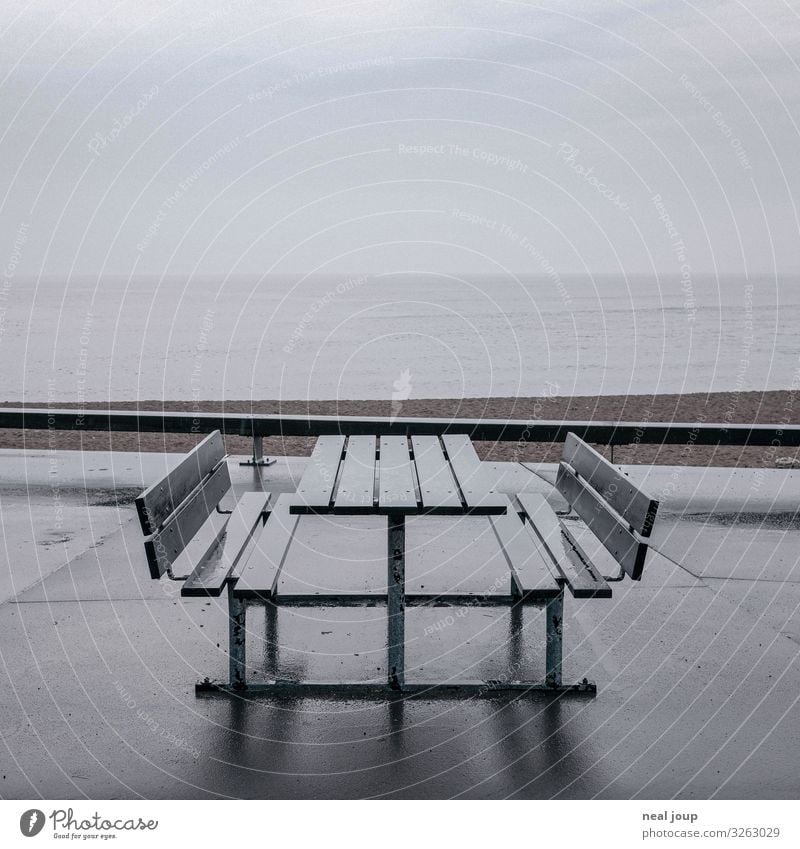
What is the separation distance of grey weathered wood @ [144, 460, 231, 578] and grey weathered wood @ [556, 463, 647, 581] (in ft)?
5.47

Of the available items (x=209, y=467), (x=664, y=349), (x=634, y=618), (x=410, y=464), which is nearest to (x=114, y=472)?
(x=209, y=467)

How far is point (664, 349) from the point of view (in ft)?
138

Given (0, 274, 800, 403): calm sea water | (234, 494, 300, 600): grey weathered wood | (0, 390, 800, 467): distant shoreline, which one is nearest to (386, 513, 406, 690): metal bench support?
(234, 494, 300, 600): grey weathered wood

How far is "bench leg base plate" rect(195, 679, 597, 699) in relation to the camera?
3.68 metres

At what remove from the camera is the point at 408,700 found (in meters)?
3.64

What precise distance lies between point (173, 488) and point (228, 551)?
0.36 meters

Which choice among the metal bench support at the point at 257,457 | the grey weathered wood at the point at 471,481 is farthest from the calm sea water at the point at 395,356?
the grey weathered wood at the point at 471,481

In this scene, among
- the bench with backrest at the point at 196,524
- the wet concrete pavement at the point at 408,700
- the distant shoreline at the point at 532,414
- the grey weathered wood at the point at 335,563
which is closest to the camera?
the wet concrete pavement at the point at 408,700

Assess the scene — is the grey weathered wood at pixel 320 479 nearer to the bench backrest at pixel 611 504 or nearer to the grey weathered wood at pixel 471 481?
the grey weathered wood at pixel 471 481

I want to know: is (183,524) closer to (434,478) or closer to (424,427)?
(434,478)

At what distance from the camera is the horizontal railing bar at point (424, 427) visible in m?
7.44

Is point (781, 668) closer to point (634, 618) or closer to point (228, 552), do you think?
point (634, 618)

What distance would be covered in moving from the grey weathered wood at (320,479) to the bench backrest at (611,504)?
1115 millimetres

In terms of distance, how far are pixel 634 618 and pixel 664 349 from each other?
39114 mm
